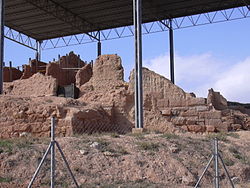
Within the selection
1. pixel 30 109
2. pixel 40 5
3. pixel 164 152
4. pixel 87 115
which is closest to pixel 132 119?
pixel 87 115

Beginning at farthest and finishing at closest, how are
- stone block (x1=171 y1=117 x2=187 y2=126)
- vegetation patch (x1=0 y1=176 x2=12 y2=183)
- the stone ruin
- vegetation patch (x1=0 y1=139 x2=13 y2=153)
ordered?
stone block (x1=171 y1=117 x2=187 y2=126) < the stone ruin < vegetation patch (x1=0 y1=139 x2=13 y2=153) < vegetation patch (x1=0 y1=176 x2=12 y2=183)

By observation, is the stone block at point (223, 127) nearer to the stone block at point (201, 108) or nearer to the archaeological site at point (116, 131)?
the archaeological site at point (116, 131)

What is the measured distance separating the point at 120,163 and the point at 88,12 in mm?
21239

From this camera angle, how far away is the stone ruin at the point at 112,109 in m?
17.3

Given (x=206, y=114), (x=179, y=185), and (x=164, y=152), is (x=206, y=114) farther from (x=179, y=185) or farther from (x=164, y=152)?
(x=179, y=185)

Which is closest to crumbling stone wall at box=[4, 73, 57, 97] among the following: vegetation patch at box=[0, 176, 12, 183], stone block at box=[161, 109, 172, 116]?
stone block at box=[161, 109, 172, 116]

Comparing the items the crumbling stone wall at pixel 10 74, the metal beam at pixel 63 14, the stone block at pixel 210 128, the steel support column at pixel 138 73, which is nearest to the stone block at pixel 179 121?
the stone block at pixel 210 128

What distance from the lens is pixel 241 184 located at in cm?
1292

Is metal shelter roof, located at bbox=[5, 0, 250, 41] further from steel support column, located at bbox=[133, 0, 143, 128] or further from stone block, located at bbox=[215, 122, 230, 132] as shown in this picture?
stone block, located at bbox=[215, 122, 230, 132]

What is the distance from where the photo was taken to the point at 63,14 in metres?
32.5

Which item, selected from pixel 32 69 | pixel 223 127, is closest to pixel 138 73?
pixel 223 127

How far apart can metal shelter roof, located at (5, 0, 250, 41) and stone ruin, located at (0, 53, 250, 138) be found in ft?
Result: 26.2

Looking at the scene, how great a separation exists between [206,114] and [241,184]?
746 centimetres

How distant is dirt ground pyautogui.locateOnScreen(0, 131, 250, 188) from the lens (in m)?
10.7
